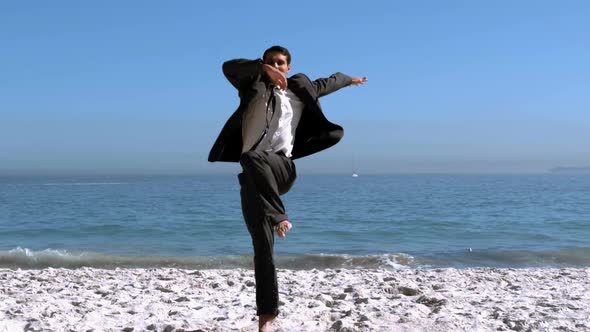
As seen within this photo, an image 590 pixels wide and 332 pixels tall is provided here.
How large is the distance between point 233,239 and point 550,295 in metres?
12.7

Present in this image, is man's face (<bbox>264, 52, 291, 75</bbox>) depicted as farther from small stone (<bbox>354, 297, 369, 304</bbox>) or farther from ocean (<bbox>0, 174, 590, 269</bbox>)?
ocean (<bbox>0, 174, 590, 269</bbox>)

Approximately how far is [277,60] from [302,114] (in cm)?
46

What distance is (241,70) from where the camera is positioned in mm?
3914

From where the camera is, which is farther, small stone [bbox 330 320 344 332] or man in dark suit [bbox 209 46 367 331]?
small stone [bbox 330 320 344 332]

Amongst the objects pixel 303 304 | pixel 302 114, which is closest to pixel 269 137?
pixel 302 114

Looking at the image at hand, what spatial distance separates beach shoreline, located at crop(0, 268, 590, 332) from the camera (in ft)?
17.7

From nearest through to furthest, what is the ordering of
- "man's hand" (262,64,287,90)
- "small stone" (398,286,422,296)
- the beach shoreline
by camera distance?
"man's hand" (262,64,287,90) → the beach shoreline → "small stone" (398,286,422,296)

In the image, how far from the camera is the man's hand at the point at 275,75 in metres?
3.82

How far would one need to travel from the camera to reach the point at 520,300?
278 inches

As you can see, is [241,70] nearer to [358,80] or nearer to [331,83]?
[331,83]

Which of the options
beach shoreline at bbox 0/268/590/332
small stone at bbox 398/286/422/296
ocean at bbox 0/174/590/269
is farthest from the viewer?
ocean at bbox 0/174/590/269

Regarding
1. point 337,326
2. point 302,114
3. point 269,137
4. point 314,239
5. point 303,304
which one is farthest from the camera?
point 314,239

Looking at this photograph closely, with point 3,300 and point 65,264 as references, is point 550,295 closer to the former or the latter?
point 3,300

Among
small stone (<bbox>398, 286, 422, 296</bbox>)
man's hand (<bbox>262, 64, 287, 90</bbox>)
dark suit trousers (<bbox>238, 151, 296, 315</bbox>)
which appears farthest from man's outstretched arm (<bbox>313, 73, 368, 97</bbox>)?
small stone (<bbox>398, 286, 422, 296</bbox>)
